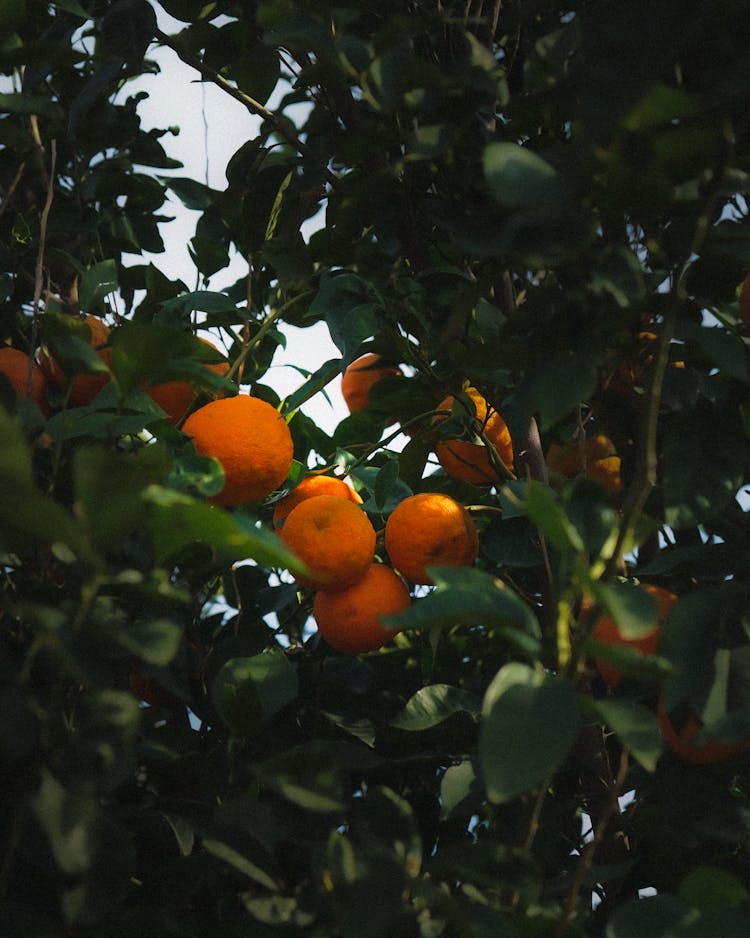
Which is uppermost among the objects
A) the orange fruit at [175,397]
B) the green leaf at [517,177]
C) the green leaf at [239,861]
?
the green leaf at [517,177]

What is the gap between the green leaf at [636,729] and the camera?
1.74 ft

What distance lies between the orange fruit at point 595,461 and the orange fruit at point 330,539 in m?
0.24

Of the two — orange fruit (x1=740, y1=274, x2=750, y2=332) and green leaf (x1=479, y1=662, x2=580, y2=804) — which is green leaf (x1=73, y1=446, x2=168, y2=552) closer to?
green leaf (x1=479, y1=662, x2=580, y2=804)

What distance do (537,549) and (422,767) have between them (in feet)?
0.88

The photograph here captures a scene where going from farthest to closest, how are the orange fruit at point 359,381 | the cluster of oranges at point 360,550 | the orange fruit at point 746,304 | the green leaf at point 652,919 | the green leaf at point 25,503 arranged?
the orange fruit at point 359,381 < the cluster of oranges at point 360,550 < the orange fruit at point 746,304 < the green leaf at point 652,919 < the green leaf at point 25,503

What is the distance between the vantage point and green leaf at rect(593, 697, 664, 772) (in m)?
0.53

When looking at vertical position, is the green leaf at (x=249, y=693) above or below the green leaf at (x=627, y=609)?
below

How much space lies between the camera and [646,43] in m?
0.62

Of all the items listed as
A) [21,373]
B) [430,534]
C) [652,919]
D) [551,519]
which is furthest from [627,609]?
[21,373]

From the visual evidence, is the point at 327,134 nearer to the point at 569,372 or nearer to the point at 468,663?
the point at 569,372

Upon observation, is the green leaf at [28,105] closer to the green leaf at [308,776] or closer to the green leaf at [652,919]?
the green leaf at [308,776]

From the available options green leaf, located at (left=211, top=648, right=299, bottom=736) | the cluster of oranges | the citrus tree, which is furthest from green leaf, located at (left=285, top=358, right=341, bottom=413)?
green leaf, located at (left=211, top=648, right=299, bottom=736)

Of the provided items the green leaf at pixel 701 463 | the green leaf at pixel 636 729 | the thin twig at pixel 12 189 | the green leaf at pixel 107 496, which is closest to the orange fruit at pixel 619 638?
the green leaf at pixel 701 463

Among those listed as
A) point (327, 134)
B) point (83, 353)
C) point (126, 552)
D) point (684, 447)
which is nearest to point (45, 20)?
point (327, 134)
